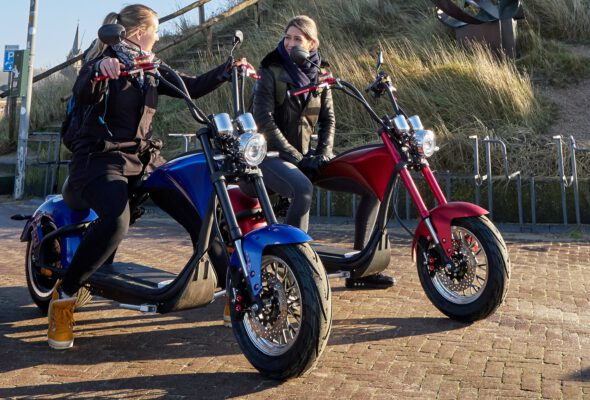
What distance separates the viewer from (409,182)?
5406mm

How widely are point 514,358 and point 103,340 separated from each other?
218 centimetres

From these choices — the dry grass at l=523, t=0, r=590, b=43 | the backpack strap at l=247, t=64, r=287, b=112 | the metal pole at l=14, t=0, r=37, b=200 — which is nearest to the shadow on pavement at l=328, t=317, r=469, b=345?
the backpack strap at l=247, t=64, r=287, b=112

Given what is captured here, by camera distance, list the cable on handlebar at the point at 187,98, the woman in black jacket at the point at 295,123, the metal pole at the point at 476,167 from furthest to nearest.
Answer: the metal pole at the point at 476,167 < the woman in black jacket at the point at 295,123 < the cable on handlebar at the point at 187,98

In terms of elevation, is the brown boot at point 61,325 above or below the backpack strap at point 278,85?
below

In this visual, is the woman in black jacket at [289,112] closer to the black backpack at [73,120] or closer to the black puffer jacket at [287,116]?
the black puffer jacket at [287,116]

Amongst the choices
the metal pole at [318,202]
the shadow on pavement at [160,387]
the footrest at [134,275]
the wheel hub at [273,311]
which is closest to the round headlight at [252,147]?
the wheel hub at [273,311]

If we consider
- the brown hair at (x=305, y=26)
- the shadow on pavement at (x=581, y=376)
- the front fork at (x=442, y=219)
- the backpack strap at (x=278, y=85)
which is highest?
the brown hair at (x=305, y=26)

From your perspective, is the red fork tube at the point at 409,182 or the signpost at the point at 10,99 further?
the signpost at the point at 10,99

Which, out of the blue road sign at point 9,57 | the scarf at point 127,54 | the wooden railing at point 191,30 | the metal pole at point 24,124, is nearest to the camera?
the scarf at point 127,54

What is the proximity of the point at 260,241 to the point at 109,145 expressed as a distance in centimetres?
116

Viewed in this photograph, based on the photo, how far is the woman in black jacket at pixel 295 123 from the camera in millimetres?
5556

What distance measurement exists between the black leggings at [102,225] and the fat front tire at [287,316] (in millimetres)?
797

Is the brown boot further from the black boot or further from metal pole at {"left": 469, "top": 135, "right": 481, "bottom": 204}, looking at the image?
metal pole at {"left": 469, "top": 135, "right": 481, "bottom": 204}

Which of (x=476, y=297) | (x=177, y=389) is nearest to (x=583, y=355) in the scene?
(x=476, y=297)
